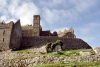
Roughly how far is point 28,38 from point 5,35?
841 centimetres

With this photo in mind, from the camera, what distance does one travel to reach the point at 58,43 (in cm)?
5359

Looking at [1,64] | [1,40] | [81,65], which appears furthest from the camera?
[1,40]

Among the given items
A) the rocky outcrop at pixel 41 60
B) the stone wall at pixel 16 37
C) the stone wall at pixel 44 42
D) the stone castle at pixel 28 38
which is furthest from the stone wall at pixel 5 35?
the rocky outcrop at pixel 41 60

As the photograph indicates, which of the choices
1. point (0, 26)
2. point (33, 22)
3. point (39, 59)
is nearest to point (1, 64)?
point (39, 59)

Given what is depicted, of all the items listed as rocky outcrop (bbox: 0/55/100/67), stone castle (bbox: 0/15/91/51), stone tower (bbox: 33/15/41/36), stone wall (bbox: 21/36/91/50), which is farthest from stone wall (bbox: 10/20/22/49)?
rocky outcrop (bbox: 0/55/100/67)

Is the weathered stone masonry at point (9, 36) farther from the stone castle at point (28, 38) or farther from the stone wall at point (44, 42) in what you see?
the stone wall at point (44, 42)

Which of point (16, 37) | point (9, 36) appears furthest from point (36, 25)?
point (9, 36)

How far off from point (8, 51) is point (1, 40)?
4925 millimetres

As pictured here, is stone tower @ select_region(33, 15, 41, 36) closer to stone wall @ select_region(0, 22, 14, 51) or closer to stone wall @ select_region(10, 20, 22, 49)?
stone wall @ select_region(10, 20, 22, 49)

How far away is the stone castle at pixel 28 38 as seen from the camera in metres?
53.0

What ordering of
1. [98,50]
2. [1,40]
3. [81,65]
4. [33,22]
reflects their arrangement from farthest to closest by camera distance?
[33,22] → [1,40] → [98,50] → [81,65]

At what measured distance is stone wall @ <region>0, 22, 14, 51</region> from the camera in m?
52.1

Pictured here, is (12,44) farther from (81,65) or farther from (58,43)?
(81,65)

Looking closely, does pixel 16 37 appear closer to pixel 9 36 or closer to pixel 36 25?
pixel 9 36
